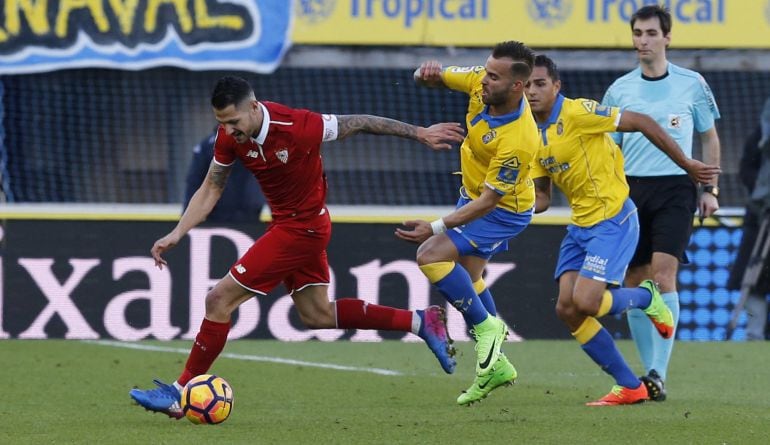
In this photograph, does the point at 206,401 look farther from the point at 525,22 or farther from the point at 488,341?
the point at 525,22

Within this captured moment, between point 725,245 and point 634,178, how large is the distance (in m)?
3.75

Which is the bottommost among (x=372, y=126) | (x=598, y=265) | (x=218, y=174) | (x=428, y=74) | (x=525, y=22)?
(x=598, y=265)

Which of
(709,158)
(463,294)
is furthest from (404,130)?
(709,158)

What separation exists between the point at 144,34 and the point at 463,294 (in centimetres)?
602

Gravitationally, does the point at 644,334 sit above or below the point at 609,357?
below

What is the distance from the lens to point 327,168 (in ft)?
51.6

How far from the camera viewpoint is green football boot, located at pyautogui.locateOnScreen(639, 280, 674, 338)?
26.2 feet

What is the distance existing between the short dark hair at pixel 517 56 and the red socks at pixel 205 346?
6.05 feet

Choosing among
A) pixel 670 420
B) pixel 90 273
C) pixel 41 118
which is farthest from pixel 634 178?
pixel 41 118

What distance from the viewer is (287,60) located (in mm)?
13414

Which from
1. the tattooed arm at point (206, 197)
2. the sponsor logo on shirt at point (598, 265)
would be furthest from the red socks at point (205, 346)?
the sponsor logo on shirt at point (598, 265)

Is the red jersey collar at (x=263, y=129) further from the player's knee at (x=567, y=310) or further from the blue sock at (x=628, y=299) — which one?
the blue sock at (x=628, y=299)

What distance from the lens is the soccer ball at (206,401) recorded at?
272 inches

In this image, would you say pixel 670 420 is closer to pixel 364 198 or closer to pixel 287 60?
pixel 287 60
